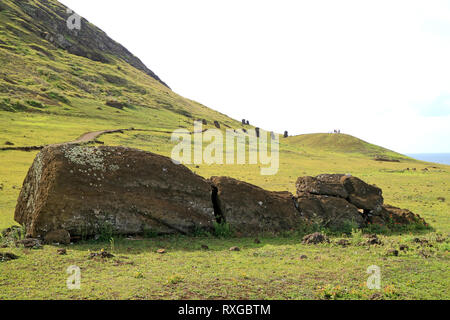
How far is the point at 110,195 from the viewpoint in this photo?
12758 mm

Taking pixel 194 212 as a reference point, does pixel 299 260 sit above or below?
below

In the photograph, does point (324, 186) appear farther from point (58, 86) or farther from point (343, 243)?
point (58, 86)

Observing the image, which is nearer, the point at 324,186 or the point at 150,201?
the point at 150,201

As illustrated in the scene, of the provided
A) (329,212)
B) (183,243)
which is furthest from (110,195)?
(329,212)

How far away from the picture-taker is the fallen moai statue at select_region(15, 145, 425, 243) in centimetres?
1196

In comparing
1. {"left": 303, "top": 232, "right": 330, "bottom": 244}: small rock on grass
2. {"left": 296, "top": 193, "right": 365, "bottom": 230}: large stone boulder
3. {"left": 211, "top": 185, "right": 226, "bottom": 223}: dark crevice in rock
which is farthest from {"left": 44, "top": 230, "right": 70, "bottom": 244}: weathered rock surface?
{"left": 296, "top": 193, "right": 365, "bottom": 230}: large stone boulder

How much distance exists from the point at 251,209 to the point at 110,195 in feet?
21.5

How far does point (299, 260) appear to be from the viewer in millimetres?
10406

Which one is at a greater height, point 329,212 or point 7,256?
point 329,212

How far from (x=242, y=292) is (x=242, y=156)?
6162 centimetres

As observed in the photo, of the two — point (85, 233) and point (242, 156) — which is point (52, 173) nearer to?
point (85, 233)

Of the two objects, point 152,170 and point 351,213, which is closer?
point 152,170

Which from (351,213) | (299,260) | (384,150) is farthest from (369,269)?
(384,150)

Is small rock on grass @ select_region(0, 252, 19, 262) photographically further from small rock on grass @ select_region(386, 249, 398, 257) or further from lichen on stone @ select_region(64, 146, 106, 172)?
small rock on grass @ select_region(386, 249, 398, 257)
